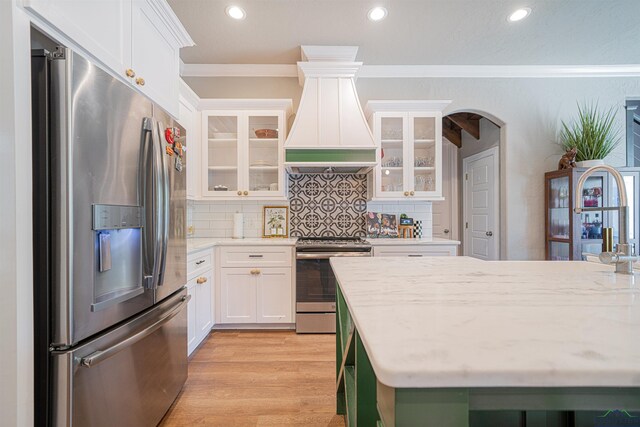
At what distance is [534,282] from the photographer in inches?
39.5

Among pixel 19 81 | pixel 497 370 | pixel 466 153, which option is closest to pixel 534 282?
pixel 497 370

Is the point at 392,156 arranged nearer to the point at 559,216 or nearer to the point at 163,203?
the point at 559,216

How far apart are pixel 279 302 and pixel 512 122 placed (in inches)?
129

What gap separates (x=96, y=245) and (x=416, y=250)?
254 centimetres

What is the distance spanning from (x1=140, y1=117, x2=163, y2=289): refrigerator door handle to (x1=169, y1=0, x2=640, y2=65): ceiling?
1609 mm

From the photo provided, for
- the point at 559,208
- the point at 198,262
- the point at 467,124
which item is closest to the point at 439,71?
the point at 467,124

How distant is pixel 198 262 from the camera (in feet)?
7.97

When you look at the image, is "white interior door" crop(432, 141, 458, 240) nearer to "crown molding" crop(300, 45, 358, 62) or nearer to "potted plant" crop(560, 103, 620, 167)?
"potted plant" crop(560, 103, 620, 167)

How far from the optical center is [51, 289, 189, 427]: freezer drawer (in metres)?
1.02

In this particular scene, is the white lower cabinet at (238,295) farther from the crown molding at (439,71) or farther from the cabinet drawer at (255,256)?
the crown molding at (439,71)

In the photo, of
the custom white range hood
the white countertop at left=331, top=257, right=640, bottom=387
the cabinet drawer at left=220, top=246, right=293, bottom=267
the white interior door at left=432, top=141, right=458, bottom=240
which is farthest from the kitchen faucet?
the white interior door at left=432, top=141, right=458, bottom=240

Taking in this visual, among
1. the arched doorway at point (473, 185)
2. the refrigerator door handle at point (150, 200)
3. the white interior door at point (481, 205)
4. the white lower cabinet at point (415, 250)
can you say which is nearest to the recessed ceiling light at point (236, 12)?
the refrigerator door handle at point (150, 200)

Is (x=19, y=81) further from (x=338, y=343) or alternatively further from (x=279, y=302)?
(x=279, y=302)

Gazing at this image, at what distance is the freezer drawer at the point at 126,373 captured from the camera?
40.2 inches
